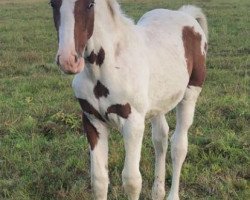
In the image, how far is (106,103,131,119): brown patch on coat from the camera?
4.12m

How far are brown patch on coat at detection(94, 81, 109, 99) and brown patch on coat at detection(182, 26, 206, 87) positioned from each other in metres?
1.38

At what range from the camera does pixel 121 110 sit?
413 cm

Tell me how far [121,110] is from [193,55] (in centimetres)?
155

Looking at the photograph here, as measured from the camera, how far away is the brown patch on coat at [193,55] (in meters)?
5.27

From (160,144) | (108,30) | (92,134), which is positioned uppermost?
(108,30)

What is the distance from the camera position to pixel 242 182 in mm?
5395

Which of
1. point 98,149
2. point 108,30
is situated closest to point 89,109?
point 98,149

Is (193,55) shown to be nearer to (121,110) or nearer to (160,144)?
(160,144)

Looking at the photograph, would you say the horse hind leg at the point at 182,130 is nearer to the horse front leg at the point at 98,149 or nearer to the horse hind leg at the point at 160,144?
the horse hind leg at the point at 160,144

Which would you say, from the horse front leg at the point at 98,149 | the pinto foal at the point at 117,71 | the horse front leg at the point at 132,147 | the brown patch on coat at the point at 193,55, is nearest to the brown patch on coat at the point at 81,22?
the pinto foal at the point at 117,71

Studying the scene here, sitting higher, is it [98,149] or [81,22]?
[81,22]

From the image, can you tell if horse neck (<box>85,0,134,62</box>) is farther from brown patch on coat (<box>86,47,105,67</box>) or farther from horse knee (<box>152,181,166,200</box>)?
horse knee (<box>152,181,166,200</box>)

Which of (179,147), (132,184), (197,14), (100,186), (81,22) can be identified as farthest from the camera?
(197,14)

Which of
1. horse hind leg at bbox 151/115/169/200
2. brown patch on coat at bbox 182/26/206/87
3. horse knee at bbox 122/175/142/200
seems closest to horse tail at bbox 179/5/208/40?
brown patch on coat at bbox 182/26/206/87
